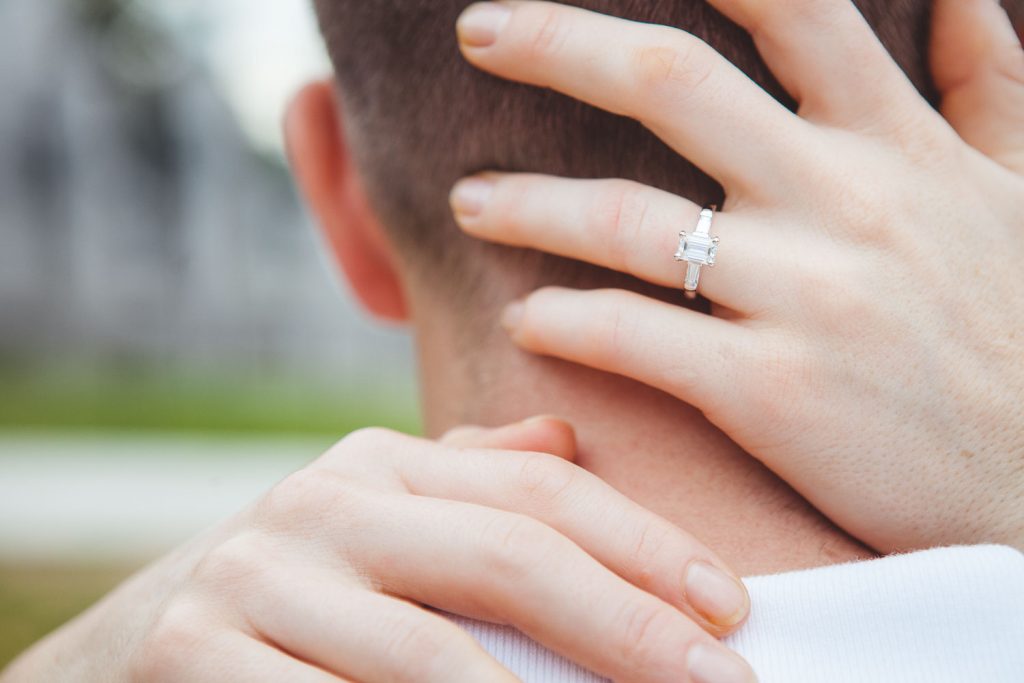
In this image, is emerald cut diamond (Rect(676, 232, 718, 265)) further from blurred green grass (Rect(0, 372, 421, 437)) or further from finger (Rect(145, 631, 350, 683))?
blurred green grass (Rect(0, 372, 421, 437))

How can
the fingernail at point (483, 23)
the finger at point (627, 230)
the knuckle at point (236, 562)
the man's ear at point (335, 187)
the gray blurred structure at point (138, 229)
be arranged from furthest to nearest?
the gray blurred structure at point (138, 229) → the man's ear at point (335, 187) → the fingernail at point (483, 23) → the finger at point (627, 230) → the knuckle at point (236, 562)

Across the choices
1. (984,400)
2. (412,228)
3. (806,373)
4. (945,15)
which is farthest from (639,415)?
(945,15)

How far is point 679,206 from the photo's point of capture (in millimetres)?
1424

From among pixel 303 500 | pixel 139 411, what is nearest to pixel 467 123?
pixel 303 500

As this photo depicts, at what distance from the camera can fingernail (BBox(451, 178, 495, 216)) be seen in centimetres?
159

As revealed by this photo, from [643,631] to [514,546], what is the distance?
183 mm

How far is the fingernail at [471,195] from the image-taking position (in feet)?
5.23

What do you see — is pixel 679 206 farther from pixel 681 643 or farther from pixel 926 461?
pixel 681 643

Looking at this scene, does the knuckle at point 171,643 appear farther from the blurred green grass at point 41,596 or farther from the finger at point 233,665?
the blurred green grass at point 41,596

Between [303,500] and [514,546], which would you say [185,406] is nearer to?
[303,500]

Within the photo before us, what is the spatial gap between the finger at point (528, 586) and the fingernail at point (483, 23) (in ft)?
2.47

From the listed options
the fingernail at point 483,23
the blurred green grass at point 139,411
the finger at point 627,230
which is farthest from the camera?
the blurred green grass at point 139,411

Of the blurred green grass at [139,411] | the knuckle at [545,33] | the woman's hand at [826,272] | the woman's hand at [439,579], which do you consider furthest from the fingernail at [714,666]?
the blurred green grass at [139,411]

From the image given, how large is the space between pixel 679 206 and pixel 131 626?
113cm
